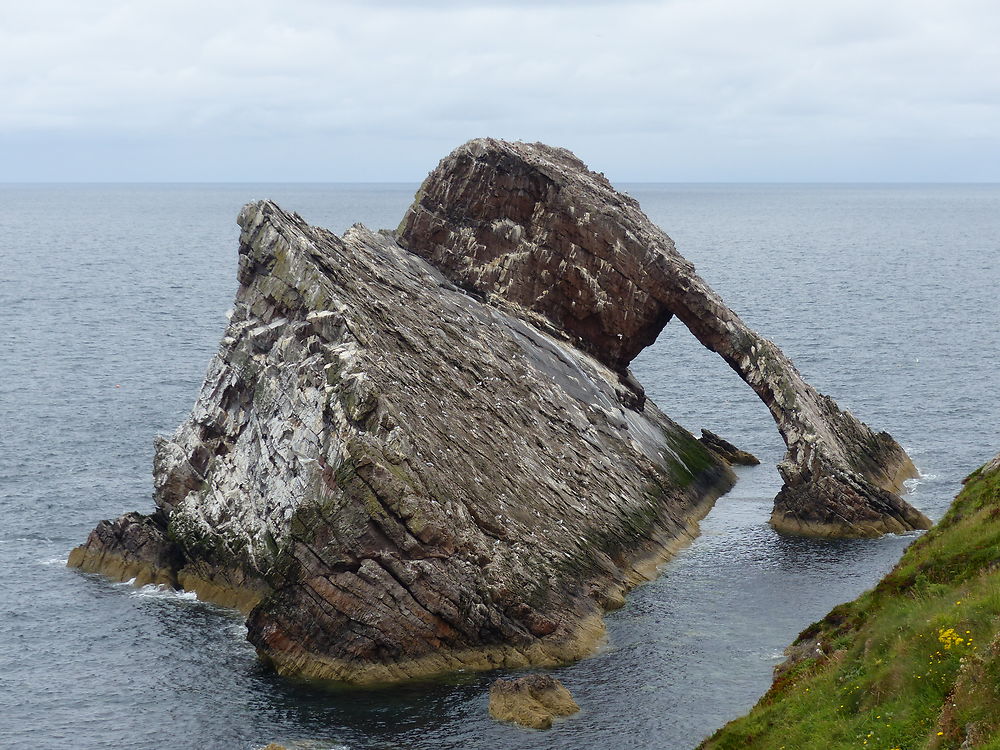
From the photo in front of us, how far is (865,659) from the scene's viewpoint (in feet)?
110

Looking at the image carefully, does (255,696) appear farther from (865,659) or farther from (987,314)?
(987,314)

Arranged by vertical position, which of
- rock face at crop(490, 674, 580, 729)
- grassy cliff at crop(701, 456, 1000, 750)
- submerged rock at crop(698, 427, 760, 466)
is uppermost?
grassy cliff at crop(701, 456, 1000, 750)

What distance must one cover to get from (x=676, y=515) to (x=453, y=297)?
18642 millimetres

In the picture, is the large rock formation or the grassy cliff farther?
the large rock formation

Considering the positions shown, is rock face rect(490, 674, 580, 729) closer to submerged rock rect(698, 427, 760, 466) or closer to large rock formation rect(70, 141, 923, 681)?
large rock formation rect(70, 141, 923, 681)

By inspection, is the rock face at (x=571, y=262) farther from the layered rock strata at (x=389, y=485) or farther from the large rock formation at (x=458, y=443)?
the layered rock strata at (x=389, y=485)

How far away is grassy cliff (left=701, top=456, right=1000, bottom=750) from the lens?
26625 mm

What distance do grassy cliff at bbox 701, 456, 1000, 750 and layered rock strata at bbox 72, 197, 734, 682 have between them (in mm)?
16507

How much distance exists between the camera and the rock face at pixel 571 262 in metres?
75.1

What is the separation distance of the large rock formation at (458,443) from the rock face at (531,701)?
4.52 m

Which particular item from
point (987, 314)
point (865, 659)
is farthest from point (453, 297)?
point (987, 314)

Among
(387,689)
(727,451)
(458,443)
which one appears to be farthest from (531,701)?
(727,451)

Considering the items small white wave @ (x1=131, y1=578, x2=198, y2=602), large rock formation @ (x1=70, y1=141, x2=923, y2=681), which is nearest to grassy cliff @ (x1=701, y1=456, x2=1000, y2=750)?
large rock formation @ (x1=70, y1=141, x2=923, y2=681)

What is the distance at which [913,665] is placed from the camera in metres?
30.5
